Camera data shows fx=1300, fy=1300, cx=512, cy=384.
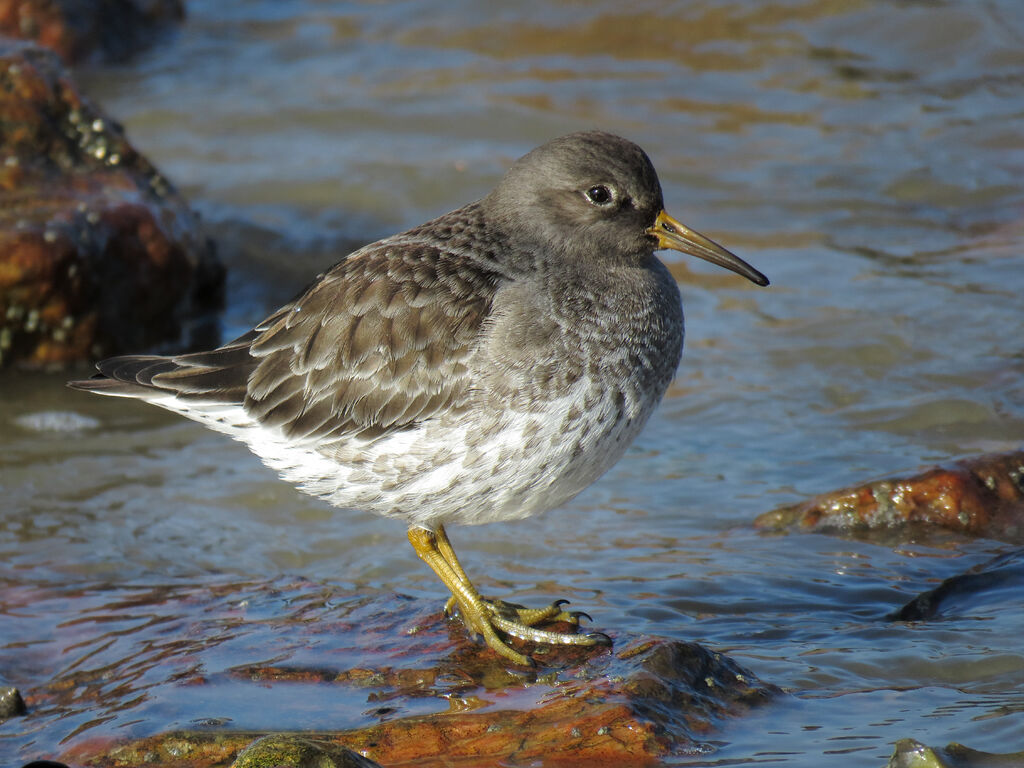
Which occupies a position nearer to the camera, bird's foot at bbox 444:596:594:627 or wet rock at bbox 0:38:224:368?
bird's foot at bbox 444:596:594:627

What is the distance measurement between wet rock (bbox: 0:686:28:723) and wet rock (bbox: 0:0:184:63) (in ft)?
34.9

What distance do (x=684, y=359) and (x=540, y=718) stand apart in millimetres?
4769

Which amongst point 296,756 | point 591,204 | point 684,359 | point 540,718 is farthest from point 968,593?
point 684,359

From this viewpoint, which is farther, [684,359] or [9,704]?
[684,359]

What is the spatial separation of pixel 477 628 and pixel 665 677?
1.00 metres

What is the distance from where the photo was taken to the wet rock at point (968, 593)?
18.7 ft

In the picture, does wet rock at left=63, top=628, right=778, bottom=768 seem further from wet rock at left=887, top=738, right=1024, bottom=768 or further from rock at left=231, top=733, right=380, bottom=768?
wet rock at left=887, top=738, right=1024, bottom=768

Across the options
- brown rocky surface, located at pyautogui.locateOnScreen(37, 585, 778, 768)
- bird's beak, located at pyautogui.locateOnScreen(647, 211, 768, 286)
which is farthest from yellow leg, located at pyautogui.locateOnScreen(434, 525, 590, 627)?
bird's beak, located at pyautogui.locateOnScreen(647, 211, 768, 286)

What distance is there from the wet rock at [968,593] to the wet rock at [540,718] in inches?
44.7

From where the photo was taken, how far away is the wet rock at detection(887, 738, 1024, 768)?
4082mm

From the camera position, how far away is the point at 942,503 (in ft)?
21.4

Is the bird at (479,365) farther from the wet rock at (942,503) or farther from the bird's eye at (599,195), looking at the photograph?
the wet rock at (942,503)

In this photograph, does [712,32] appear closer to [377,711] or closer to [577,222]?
[577,222]

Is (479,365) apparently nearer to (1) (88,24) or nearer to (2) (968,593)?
(2) (968,593)
